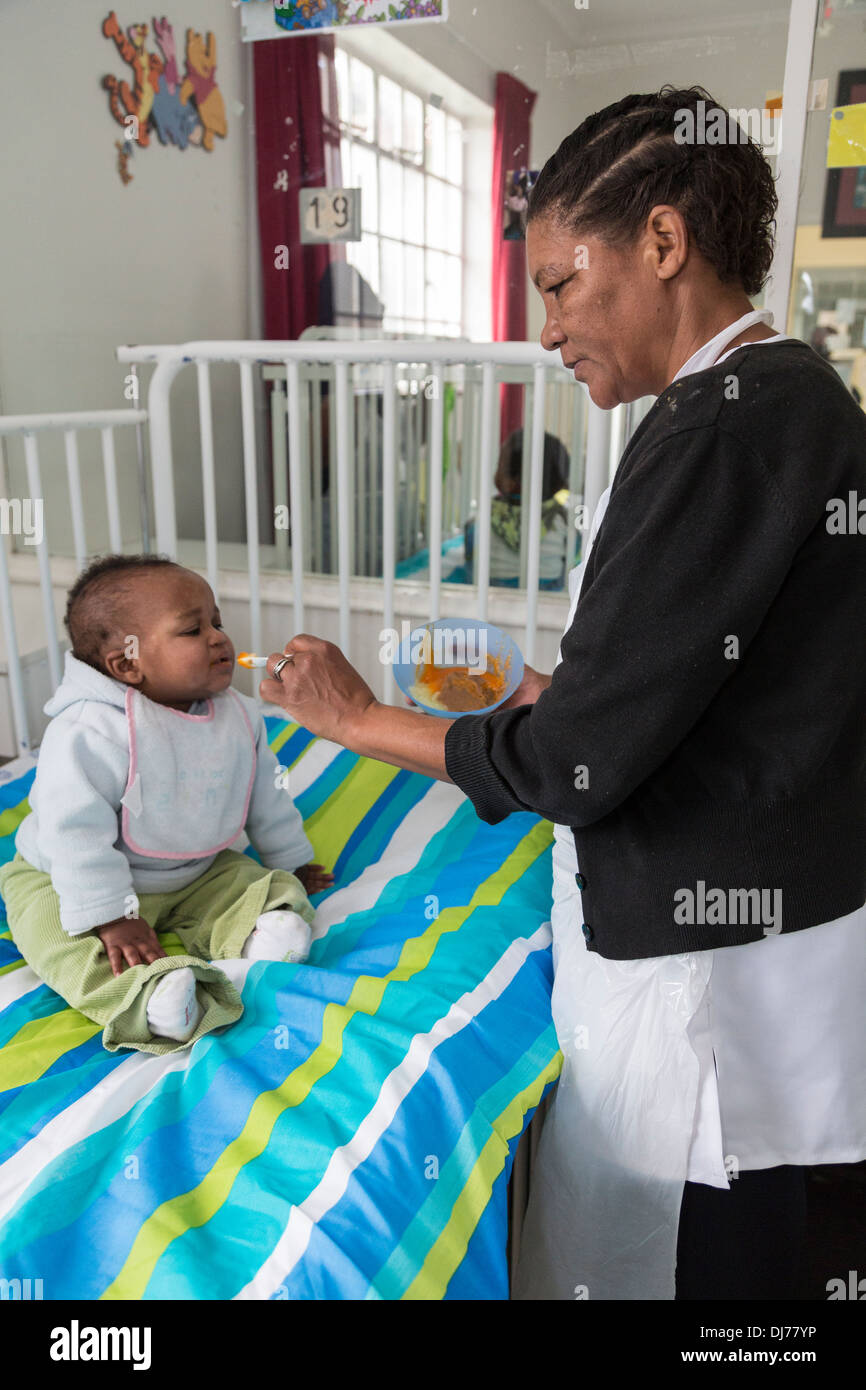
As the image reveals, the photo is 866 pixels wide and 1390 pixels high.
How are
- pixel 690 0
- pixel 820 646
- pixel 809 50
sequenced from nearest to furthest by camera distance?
1. pixel 820 646
2. pixel 809 50
3. pixel 690 0

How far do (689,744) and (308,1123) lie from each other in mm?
530

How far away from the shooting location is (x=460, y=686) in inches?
53.9

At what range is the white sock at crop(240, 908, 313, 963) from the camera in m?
1.28

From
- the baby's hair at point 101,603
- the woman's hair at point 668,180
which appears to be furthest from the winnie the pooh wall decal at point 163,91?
the woman's hair at point 668,180

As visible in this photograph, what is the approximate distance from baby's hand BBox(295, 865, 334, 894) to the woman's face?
0.88 m

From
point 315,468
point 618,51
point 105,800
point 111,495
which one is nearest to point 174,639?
point 105,800

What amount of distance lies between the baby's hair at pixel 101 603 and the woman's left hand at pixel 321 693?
1.22ft

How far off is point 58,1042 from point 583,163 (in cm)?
108

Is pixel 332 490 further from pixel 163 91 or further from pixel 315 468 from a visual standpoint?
pixel 163 91

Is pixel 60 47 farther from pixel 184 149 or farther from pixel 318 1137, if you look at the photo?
pixel 318 1137

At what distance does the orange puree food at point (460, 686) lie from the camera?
52.7 inches

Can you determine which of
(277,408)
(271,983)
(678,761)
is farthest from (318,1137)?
(277,408)

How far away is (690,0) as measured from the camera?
2172mm

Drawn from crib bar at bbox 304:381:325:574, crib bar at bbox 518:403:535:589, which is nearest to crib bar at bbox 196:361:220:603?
crib bar at bbox 518:403:535:589
